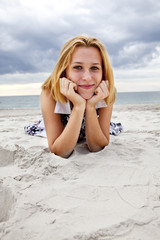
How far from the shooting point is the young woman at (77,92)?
2.12 meters

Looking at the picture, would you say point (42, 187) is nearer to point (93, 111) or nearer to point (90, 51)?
point (93, 111)

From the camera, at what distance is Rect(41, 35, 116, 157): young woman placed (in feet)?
6.95

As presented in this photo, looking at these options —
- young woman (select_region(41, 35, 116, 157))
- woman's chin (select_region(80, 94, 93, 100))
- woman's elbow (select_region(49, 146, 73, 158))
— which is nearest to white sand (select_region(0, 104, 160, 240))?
woman's elbow (select_region(49, 146, 73, 158))

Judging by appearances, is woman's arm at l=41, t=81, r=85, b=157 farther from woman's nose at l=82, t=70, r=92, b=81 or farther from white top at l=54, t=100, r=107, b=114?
woman's nose at l=82, t=70, r=92, b=81

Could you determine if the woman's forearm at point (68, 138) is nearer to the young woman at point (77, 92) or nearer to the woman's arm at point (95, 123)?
the young woman at point (77, 92)

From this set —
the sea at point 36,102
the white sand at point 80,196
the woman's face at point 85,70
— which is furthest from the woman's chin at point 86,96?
the sea at point 36,102

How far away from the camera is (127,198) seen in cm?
135

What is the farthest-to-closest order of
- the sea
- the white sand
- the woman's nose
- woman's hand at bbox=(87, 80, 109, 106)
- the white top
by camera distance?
the sea → the white top → woman's hand at bbox=(87, 80, 109, 106) → the woman's nose → the white sand

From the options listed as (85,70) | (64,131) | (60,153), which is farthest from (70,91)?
(60,153)

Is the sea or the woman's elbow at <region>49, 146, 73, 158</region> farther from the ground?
the sea

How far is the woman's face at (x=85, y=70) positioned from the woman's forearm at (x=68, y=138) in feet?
0.80

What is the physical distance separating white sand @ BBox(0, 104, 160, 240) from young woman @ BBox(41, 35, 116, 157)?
0.59ft

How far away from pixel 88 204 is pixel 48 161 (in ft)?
2.53

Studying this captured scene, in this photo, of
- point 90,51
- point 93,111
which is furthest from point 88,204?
point 90,51
